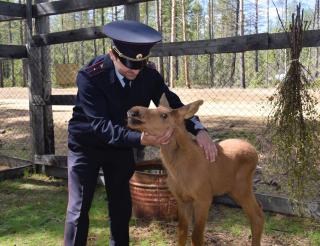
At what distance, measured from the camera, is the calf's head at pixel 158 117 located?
2.92 m

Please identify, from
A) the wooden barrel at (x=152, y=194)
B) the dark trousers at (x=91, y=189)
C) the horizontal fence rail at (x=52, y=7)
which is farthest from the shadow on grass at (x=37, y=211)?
the horizontal fence rail at (x=52, y=7)

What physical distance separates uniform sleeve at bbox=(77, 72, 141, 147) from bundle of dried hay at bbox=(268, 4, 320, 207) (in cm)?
148

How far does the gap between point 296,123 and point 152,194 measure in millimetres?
1877

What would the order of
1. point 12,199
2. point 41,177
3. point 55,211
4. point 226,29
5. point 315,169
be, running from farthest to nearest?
point 226,29, point 41,177, point 12,199, point 55,211, point 315,169

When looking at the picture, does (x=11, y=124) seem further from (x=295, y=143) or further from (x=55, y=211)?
(x=295, y=143)

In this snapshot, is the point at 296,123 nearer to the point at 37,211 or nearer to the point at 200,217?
the point at 200,217

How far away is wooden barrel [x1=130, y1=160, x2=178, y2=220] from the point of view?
4.79 m

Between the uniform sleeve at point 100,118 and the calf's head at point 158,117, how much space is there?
9cm

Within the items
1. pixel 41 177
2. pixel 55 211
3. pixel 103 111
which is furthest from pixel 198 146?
pixel 41 177

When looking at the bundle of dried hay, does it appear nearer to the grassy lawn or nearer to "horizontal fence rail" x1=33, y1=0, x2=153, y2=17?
the grassy lawn

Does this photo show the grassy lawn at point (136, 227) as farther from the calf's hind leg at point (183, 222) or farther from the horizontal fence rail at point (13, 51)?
the horizontal fence rail at point (13, 51)

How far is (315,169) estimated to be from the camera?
390 centimetres

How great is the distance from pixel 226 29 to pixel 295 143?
47.3 meters

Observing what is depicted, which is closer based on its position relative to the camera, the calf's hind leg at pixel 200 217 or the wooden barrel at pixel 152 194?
the calf's hind leg at pixel 200 217
